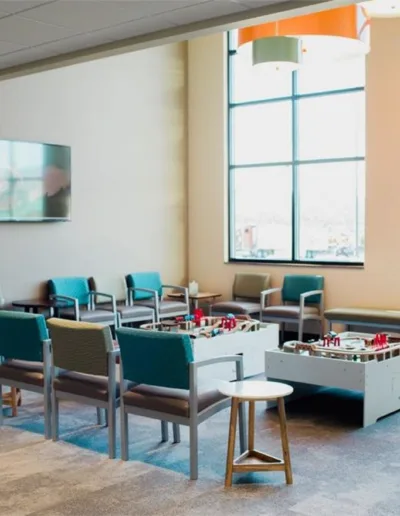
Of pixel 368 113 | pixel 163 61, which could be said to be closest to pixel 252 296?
pixel 368 113

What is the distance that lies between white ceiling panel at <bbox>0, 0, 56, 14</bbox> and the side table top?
8.05 feet

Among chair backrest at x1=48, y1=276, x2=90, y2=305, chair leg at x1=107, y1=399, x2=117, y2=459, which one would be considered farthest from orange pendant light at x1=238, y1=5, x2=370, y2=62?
chair backrest at x1=48, y1=276, x2=90, y2=305

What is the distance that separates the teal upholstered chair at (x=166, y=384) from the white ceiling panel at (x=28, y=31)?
6.54 feet

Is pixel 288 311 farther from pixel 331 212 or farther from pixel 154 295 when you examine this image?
pixel 154 295

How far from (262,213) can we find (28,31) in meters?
5.95

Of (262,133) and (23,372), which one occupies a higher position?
(262,133)

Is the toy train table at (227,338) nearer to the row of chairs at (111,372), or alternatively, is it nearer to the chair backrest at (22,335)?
the row of chairs at (111,372)

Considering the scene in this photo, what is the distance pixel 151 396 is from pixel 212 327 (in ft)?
8.22

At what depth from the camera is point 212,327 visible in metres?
7.17

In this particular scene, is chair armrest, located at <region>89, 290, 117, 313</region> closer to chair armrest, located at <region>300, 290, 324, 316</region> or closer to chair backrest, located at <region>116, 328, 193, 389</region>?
chair armrest, located at <region>300, 290, 324, 316</region>

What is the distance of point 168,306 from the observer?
9391 millimetres

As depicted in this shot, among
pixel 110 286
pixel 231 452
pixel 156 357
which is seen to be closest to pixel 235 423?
pixel 231 452

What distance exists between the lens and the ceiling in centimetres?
419

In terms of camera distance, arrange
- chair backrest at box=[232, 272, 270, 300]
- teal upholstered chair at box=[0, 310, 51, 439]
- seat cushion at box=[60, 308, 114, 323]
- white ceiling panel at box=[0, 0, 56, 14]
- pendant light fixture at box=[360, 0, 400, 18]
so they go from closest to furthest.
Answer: white ceiling panel at box=[0, 0, 56, 14] < teal upholstered chair at box=[0, 310, 51, 439] < pendant light fixture at box=[360, 0, 400, 18] < seat cushion at box=[60, 308, 114, 323] < chair backrest at box=[232, 272, 270, 300]
